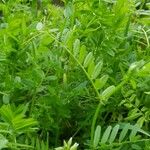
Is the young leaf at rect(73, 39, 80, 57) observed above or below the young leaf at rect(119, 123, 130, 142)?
above

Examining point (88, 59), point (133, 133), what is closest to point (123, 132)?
point (133, 133)

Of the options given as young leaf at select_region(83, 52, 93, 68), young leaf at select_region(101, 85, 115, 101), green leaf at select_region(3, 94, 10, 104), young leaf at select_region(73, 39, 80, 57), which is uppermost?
young leaf at select_region(73, 39, 80, 57)

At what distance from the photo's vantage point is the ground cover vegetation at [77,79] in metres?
0.74

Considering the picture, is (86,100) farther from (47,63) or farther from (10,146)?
(10,146)

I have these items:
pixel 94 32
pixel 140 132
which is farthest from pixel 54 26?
pixel 140 132

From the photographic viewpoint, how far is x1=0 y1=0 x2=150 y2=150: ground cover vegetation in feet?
2.43

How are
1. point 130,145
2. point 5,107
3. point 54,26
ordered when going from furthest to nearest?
point 54,26, point 130,145, point 5,107

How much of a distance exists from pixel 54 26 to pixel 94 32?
16 cm

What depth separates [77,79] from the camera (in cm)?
80

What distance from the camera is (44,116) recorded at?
0.75 meters

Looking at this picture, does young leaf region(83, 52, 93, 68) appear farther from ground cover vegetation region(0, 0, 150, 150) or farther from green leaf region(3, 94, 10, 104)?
green leaf region(3, 94, 10, 104)

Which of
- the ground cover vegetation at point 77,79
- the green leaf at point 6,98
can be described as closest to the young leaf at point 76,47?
the ground cover vegetation at point 77,79

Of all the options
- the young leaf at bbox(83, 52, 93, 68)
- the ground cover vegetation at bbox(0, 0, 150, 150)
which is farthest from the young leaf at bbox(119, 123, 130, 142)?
the young leaf at bbox(83, 52, 93, 68)

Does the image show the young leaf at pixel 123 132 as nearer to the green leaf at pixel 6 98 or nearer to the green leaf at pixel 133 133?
the green leaf at pixel 133 133
